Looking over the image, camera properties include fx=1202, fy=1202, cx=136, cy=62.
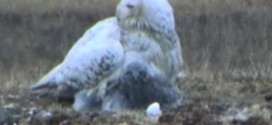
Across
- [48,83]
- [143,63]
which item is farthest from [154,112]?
[48,83]

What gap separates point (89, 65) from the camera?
6.50 meters

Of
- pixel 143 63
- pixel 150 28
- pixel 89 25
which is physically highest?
pixel 89 25

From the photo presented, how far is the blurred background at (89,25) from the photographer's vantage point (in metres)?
17.2

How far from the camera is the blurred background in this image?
677 inches

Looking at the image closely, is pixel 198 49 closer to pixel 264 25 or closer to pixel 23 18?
pixel 264 25

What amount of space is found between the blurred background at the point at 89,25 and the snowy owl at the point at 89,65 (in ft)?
31.9

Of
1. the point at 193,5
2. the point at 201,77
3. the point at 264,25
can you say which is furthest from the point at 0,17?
the point at 201,77

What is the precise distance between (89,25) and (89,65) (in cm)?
1241

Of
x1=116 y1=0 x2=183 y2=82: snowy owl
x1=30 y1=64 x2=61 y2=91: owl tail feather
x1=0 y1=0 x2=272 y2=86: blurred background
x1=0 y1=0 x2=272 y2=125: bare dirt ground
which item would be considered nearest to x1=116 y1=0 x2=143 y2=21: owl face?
x1=116 y1=0 x2=183 y2=82: snowy owl

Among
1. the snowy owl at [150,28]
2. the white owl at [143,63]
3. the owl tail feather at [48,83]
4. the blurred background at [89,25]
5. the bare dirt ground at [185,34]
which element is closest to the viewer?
→ the white owl at [143,63]

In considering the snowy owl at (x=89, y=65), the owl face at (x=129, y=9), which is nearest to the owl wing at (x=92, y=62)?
the snowy owl at (x=89, y=65)

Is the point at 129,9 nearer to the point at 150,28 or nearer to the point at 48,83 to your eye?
the point at 150,28

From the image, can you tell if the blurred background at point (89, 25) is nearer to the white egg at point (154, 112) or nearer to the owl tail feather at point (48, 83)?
the owl tail feather at point (48, 83)

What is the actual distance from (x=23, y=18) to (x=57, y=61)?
9.07ft
